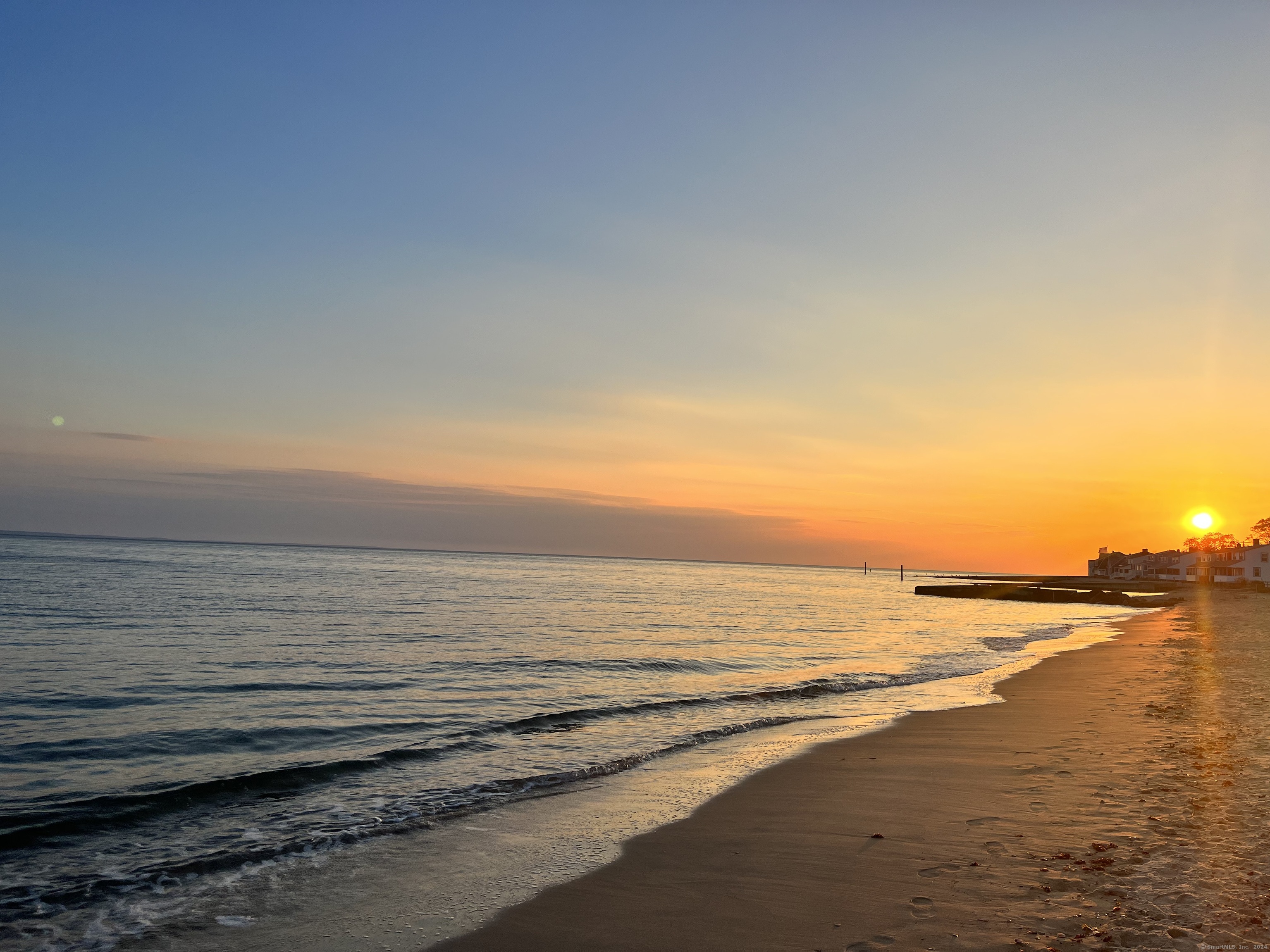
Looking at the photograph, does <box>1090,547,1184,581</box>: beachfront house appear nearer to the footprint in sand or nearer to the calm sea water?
the calm sea water

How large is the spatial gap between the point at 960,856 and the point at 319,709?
523 inches

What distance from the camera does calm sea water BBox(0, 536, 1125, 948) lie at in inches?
341

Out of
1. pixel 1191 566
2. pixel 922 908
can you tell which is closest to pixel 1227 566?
pixel 1191 566

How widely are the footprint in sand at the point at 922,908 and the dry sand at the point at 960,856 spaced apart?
0.02m

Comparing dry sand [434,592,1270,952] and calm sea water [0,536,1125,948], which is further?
calm sea water [0,536,1125,948]

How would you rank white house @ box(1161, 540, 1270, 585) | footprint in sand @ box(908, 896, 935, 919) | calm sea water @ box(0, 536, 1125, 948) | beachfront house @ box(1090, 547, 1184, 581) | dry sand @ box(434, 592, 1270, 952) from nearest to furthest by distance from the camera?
dry sand @ box(434, 592, 1270, 952)
footprint in sand @ box(908, 896, 935, 919)
calm sea water @ box(0, 536, 1125, 948)
white house @ box(1161, 540, 1270, 585)
beachfront house @ box(1090, 547, 1184, 581)

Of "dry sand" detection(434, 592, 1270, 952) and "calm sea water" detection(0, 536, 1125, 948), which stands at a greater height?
"dry sand" detection(434, 592, 1270, 952)

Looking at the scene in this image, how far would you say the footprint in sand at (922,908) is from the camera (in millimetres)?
5969

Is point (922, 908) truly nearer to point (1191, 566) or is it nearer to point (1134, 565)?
point (1191, 566)

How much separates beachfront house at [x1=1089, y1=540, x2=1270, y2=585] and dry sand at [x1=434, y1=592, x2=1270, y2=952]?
120 metres

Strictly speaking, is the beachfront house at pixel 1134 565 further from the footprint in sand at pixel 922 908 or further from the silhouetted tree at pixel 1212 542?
the footprint in sand at pixel 922 908

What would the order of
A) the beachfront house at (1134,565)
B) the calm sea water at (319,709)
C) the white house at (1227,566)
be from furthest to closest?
the beachfront house at (1134,565), the white house at (1227,566), the calm sea water at (319,709)

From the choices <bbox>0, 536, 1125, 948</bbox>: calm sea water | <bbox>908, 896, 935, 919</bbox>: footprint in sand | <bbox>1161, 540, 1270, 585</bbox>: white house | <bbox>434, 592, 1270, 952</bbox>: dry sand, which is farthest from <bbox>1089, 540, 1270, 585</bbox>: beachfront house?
<bbox>908, 896, 935, 919</bbox>: footprint in sand

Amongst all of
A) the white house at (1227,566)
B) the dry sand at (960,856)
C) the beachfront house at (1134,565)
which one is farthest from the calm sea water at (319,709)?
the beachfront house at (1134,565)
